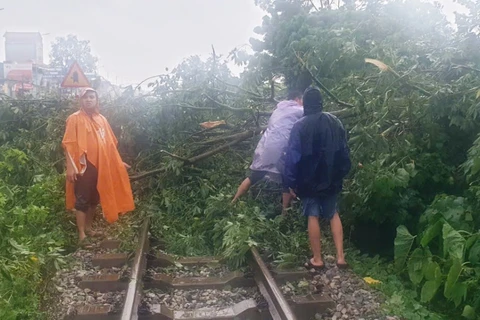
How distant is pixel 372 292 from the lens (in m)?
4.38

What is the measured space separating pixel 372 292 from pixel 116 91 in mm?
6536

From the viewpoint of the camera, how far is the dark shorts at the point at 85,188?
6184 millimetres

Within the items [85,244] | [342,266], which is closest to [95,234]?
[85,244]

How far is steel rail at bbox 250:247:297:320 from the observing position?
382 cm

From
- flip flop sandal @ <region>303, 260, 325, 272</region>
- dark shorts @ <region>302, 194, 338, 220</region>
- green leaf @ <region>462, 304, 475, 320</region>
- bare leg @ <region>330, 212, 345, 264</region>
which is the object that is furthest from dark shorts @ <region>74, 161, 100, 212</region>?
green leaf @ <region>462, 304, 475, 320</region>

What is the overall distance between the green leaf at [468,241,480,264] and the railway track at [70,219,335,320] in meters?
1.10

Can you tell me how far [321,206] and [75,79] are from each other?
24.5ft

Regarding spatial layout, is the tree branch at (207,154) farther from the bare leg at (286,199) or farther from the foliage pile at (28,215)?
the bare leg at (286,199)

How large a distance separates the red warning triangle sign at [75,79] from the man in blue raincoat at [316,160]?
23.1 feet

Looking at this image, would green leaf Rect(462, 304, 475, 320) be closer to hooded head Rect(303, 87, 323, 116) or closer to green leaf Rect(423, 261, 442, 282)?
green leaf Rect(423, 261, 442, 282)

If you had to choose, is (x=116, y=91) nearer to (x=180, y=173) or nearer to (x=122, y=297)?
(x=180, y=173)

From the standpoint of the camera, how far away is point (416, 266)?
4.25 m

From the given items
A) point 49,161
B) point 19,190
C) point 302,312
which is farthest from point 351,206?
point 49,161

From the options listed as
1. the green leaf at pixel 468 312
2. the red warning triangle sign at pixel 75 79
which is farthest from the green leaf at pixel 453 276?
the red warning triangle sign at pixel 75 79
